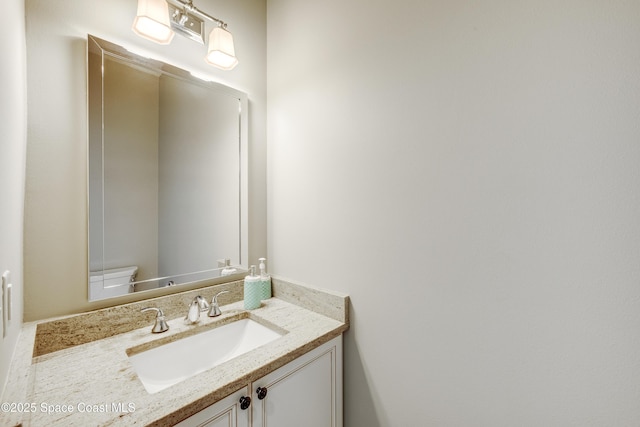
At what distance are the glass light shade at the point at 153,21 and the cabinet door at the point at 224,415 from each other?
4.34ft

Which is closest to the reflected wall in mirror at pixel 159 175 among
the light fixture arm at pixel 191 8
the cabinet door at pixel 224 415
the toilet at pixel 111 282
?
the toilet at pixel 111 282

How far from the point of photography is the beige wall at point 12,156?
64 cm

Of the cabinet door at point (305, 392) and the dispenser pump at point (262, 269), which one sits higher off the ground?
the dispenser pump at point (262, 269)

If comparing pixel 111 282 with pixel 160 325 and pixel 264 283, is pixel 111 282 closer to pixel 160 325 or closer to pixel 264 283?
pixel 160 325

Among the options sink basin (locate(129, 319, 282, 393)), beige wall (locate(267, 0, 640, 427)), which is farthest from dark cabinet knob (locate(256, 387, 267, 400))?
beige wall (locate(267, 0, 640, 427))

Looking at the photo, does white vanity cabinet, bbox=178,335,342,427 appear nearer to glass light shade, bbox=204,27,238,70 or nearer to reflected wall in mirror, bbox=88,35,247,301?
reflected wall in mirror, bbox=88,35,247,301

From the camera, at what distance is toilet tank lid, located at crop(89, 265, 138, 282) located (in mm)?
1012

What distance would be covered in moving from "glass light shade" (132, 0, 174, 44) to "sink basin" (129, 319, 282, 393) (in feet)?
3.96

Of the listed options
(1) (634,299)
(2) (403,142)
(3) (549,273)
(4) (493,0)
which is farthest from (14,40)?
(1) (634,299)

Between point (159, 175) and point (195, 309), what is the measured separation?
1.98 ft

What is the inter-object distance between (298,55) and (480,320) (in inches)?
55.4

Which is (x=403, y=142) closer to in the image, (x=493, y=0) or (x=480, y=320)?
(x=493, y=0)

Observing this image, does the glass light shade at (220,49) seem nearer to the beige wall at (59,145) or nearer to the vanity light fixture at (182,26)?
the vanity light fixture at (182,26)

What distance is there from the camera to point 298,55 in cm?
139
